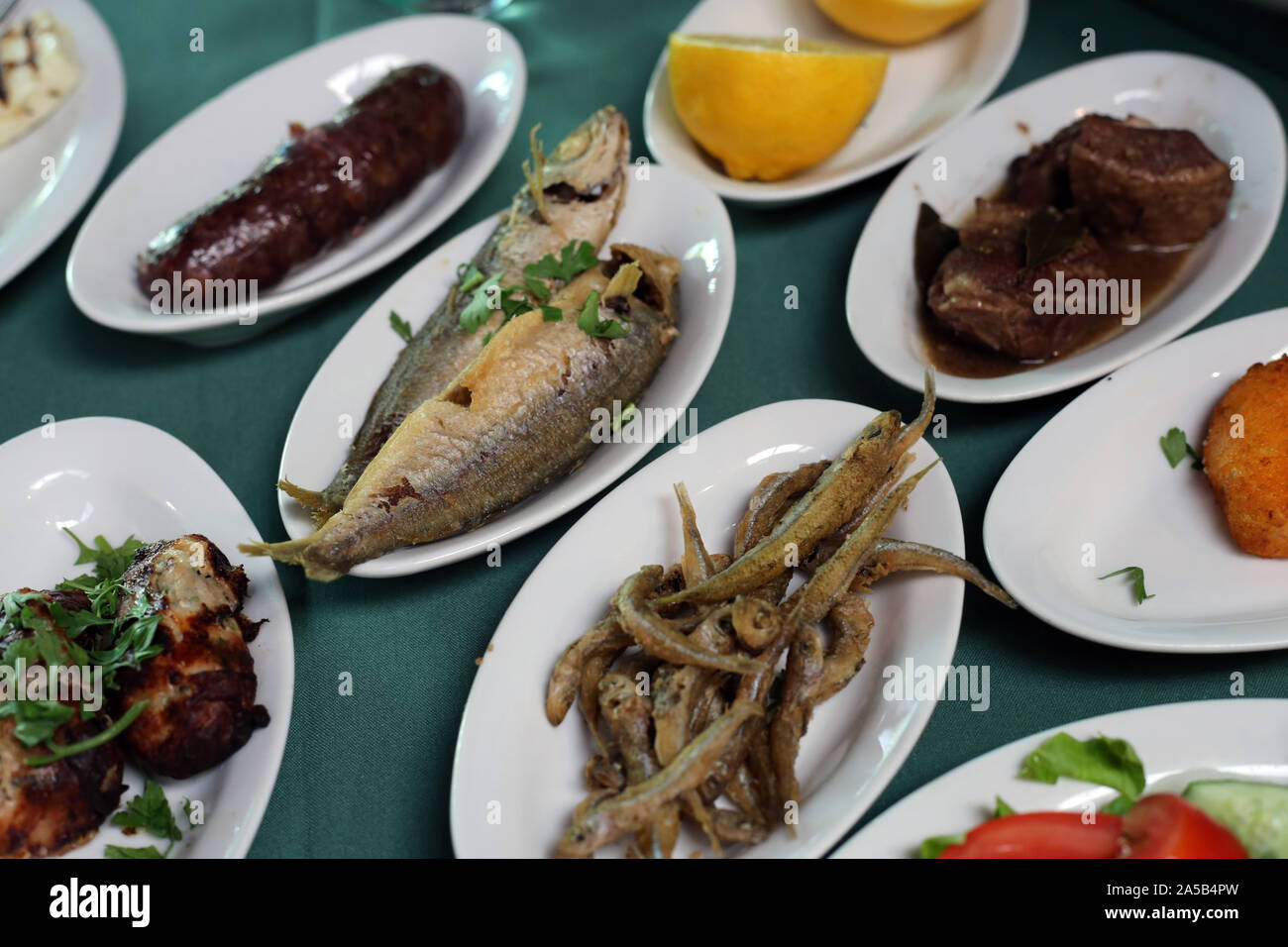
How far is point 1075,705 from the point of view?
1818mm

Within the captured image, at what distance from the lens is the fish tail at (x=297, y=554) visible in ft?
5.89

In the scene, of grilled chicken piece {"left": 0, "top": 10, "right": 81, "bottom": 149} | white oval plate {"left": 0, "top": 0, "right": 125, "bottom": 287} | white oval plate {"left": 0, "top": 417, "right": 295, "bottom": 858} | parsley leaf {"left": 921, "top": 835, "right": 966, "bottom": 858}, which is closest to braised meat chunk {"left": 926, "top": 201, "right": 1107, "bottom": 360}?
parsley leaf {"left": 921, "top": 835, "right": 966, "bottom": 858}

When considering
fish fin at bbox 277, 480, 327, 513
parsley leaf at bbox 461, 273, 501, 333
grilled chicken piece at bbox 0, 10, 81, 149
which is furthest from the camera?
grilled chicken piece at bbox 0, 10, 81, 149

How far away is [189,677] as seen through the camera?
1.71m

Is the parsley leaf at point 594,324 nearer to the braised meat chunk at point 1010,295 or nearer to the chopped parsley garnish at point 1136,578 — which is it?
the braised meat chunk at point 1010,295

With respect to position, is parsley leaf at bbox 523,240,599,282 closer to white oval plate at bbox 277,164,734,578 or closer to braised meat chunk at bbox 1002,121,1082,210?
white oval plate at bbox 277,164,734,578

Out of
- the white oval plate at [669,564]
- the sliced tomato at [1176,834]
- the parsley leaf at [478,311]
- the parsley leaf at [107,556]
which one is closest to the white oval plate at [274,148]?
the parsley leaf at [478,311]

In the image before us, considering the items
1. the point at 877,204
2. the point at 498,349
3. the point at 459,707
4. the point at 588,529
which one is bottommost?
the point at 459,707

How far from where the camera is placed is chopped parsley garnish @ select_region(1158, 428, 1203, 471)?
6.74ft

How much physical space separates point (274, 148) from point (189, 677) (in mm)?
1934

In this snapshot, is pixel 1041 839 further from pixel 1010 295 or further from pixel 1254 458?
pixel 1010 295
